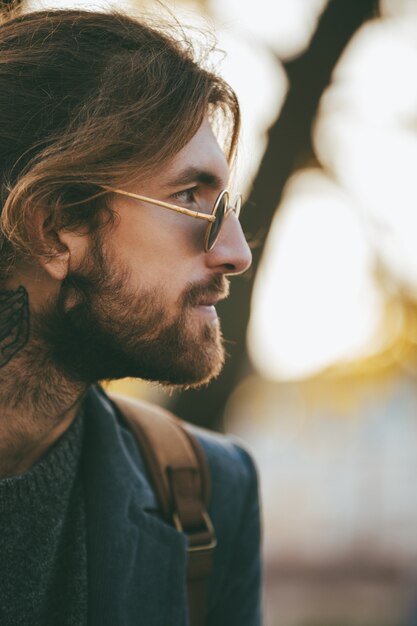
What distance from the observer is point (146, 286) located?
249 cm

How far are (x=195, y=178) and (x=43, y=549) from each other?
3.91ft

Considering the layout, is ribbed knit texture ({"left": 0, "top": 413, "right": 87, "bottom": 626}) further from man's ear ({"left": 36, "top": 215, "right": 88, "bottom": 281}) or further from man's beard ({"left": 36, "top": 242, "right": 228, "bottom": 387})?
man's ear ({"left": 36, "top": 215, "right": 88, "bottom": 281})

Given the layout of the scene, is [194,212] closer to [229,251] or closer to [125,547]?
[229,251]

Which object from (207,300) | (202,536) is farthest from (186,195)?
(202,536)

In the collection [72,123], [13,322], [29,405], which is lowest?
[29,405]

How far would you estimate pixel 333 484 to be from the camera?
24516mm

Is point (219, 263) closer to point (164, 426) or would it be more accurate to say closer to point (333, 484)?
point (164, 426)

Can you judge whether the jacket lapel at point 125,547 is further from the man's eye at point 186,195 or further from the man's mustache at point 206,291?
the man's eye at point 186,195

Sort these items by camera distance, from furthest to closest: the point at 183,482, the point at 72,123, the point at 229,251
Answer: the point at 183,482, the point at 229,251, the point at 72,123

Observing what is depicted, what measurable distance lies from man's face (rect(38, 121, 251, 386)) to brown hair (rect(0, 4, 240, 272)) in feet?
A: 0.29

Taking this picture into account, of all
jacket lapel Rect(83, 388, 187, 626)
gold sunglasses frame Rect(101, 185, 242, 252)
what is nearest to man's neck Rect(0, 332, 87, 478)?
jacket lapel Rect(83, 388, 187, 626)

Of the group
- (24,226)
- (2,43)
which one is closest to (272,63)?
(2,43)

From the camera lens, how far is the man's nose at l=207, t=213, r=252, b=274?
99.6 inches

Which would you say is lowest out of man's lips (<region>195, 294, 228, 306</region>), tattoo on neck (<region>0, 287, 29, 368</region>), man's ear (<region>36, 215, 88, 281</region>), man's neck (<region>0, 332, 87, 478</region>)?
man's neck (<region>0, 332, 87, 478</region>)
